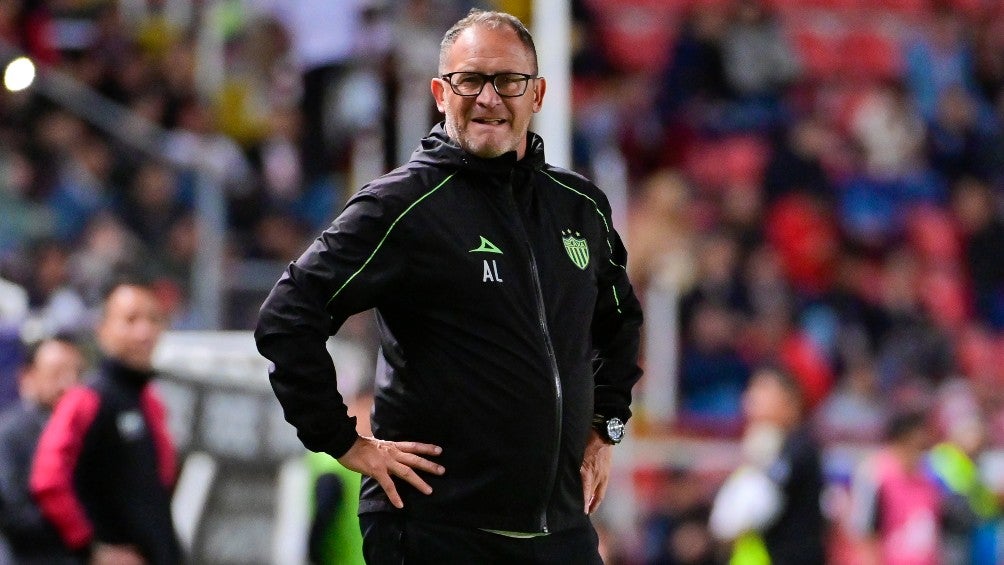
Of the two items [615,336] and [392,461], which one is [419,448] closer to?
[392,461]

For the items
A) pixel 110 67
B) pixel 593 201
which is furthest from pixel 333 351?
pixel 593 201

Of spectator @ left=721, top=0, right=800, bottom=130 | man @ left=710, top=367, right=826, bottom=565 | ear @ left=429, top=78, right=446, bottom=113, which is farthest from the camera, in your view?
spectator @ left=721, top=0, right=800, bottom=130

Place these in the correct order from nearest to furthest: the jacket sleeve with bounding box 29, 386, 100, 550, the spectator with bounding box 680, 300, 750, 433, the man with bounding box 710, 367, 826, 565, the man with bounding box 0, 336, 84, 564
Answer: the jacket sleeve with bounding box 29, 386, 100, 550 < the man with bounding box 0, 336, 84, 564 < the man with bounding box 710, 367, 826, 565 < the spectator with bounding box 680, 300, 750, 433

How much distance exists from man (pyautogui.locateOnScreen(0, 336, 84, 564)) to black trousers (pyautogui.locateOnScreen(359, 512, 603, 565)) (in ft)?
→ 11.8

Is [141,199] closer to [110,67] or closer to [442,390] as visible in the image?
[110,67]

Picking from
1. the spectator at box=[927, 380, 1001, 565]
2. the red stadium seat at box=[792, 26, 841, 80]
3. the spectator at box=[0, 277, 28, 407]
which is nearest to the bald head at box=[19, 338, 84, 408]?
the spectator at box=[0, 277, 28, 407]

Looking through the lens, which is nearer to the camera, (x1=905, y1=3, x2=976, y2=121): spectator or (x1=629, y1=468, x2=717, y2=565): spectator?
(x1=629, y1=468, x2=717, y2=565): spectator

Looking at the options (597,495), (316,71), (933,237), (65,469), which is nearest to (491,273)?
(597,495)

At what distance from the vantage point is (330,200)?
39.4 ft

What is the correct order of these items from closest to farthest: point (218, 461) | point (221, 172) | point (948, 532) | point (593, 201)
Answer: point (593, 201) < point (218, 461) < point (948, 532) < point (221, 172)

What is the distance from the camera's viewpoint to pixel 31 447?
306 inches

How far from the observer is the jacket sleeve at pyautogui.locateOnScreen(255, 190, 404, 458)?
3914 mm

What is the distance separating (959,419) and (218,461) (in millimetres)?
4966

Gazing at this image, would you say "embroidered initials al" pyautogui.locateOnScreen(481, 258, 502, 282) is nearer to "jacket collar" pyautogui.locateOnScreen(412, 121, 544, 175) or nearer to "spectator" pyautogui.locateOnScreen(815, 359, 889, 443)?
"jacket collar" pyautogui.locateOnScreen(412, 121, 544, 175)
